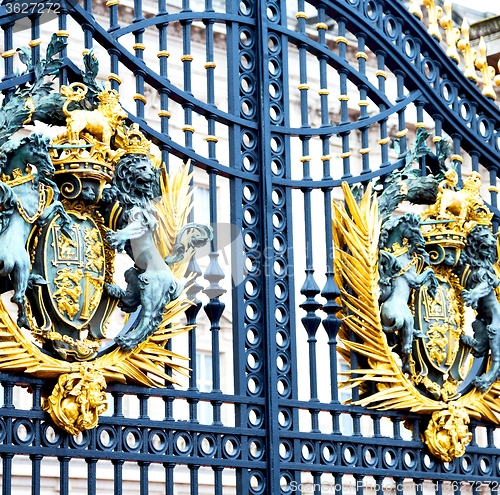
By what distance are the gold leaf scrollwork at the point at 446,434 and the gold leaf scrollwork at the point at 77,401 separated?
2320mm

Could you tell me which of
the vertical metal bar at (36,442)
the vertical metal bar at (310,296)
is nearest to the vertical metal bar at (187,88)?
the vertical metal bar at (310,296)

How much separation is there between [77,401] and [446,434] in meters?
2.58

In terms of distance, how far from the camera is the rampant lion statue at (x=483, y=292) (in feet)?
22.9

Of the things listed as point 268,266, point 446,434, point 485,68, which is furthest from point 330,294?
point 485,68

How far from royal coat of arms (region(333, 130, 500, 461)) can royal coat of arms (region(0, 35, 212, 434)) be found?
3.89 ft

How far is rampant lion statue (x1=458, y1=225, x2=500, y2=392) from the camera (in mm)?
6980

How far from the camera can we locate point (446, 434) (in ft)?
22.0

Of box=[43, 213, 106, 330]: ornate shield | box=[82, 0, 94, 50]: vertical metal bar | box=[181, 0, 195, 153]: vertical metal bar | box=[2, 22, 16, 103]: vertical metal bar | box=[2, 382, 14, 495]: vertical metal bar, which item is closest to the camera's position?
box=[2, 382, 14, 495]: vertical metal bar

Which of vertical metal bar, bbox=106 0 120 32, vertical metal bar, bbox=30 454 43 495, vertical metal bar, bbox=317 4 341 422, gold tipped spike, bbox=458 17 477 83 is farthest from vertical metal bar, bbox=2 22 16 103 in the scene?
gold tipped spike, bbox=458 17 477 83

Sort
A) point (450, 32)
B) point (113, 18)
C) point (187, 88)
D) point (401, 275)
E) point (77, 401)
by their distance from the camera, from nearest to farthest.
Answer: point (77, 401) → point (113, 18) → point (187, 88) → point (401, 275) → point (450, 32)

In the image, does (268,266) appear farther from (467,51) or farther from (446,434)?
(467,51)

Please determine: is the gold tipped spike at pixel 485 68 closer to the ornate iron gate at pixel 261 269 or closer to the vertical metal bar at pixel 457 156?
the ornate iron gate at pixel 261 269

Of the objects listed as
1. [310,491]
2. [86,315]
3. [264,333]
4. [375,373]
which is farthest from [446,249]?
[310,491]

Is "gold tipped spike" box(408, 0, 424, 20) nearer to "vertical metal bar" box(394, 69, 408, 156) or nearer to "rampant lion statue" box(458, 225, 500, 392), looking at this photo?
"vertical metal bar" box(394, 69, 408, 156)
